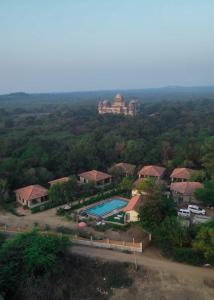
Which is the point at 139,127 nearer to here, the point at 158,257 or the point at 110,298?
the point at 158,257

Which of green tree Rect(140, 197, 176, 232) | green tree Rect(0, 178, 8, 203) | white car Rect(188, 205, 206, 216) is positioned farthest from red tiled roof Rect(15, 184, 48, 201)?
white car Rect(188, 205, 206, 216)

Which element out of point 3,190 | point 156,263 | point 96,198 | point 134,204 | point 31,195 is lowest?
point 96,198

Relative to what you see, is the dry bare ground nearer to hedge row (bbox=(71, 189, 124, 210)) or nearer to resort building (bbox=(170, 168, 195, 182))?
hedge row (bbox=(71, 189, 124, 210))

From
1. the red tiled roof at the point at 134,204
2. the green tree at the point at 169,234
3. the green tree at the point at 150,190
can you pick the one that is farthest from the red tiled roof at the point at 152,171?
the green tree at the point at 169,234

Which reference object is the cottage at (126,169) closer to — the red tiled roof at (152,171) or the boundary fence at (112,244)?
the red tiled roof at (152,171)

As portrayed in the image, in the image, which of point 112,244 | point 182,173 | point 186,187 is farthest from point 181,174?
point 112,244

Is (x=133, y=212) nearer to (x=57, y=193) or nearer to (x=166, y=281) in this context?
(x=166, y=281)
